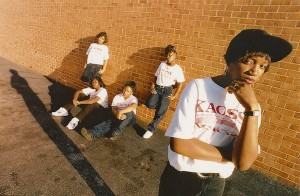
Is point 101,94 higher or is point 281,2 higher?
point 281,2

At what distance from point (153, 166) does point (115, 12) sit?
3.92 metres

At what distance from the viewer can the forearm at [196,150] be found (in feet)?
5.12

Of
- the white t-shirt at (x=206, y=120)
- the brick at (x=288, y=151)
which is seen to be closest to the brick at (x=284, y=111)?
the brick at (x=288, y=151)

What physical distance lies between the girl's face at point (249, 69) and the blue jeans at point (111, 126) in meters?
3.46

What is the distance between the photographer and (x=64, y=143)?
431 centimetres

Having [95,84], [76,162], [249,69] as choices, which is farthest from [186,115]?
[95,84]

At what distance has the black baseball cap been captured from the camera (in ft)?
4.93

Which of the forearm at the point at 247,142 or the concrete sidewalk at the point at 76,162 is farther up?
the forearm at the point at 247,142

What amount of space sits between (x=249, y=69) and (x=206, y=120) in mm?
413

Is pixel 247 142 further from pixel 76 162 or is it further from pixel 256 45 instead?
pixel 76 162

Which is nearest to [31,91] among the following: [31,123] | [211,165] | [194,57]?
[31,123]

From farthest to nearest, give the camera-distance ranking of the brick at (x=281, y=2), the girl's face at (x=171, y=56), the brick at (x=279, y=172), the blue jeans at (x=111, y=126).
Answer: the girl's face at (x=171, y=56) < the blue jeans at (x=111, y=126) < the brick at (x=279, y=172) < the brick at (x=281, y=2)

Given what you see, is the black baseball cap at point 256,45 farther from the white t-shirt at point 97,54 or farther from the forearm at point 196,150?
the white t-shirt at point 97,54

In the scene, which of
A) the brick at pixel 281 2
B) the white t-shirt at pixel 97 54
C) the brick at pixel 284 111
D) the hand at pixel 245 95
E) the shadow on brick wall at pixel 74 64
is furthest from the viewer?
the shadow on brick wall at pixel 74 64
